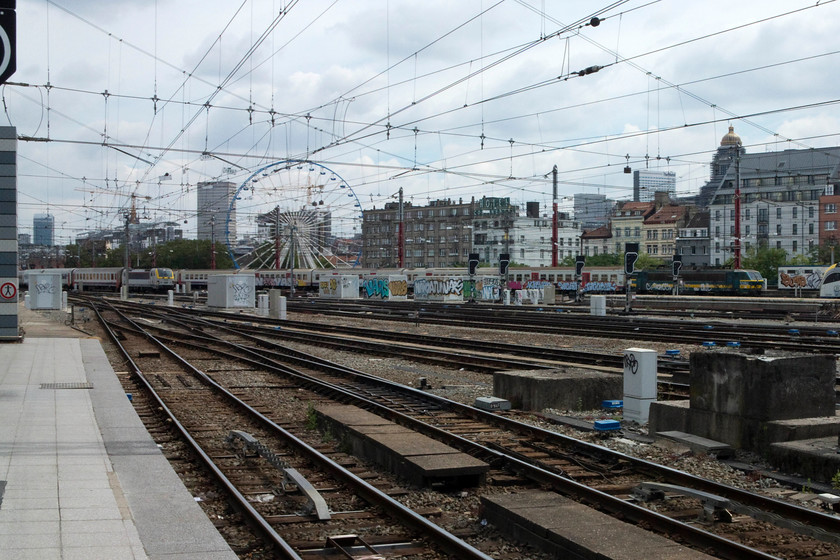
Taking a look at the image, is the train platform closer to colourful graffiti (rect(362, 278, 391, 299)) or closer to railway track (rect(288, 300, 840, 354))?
railway track (rect(288, 300, 840, 354))

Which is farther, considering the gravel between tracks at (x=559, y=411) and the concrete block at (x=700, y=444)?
the concrete block at (x=700, y=444)

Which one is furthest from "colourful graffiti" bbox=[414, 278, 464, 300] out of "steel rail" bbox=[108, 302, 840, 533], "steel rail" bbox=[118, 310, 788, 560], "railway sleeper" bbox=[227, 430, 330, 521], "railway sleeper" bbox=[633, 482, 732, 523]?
"railway sleeper" bbox=[633, 482, 732, 523]

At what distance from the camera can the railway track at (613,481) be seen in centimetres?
665

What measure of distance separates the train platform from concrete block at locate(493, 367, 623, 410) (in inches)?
241

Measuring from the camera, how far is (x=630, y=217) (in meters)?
123

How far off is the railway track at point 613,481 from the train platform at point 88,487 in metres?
3.55

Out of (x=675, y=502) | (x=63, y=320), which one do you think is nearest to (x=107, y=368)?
(x=675, y=502)

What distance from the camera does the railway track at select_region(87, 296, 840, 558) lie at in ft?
21.8

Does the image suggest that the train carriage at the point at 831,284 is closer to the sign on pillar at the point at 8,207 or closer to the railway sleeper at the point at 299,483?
the sign on pillar at the point at 8,207

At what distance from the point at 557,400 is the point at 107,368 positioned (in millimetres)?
11473

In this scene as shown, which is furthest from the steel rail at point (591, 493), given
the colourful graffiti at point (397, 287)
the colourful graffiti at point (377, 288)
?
the colourful graffiti at point (377, 288)

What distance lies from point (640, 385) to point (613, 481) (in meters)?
3.76

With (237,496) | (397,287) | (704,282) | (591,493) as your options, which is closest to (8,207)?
(237,496)

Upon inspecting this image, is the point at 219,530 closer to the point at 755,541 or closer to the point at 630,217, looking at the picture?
the point at 755,541
